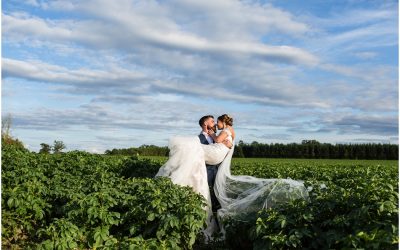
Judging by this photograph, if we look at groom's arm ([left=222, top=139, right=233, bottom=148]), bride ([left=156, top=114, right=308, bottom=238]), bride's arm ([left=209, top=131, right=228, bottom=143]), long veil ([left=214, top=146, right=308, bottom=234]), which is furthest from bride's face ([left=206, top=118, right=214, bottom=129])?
long veil ([left=214, top=146, right=308, bottom=234])

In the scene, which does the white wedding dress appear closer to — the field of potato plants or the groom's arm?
the groom's arm

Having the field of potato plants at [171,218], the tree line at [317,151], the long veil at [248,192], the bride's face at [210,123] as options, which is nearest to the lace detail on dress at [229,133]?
the bride's face at [210,123]

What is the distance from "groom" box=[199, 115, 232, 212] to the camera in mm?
9305

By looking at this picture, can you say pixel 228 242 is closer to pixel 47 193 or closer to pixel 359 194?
pixel 359 194

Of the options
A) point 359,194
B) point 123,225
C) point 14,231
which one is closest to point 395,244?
point 359,194

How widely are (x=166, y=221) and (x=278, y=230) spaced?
4.30 feet

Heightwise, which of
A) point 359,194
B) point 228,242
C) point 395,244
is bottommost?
point 228,242

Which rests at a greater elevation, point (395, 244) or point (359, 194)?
point (359, 194)

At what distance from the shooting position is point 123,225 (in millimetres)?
6648

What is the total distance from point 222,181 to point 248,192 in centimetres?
86

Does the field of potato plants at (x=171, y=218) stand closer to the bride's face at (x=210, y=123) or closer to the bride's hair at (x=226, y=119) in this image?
the bride's face at (x=210, y=123)

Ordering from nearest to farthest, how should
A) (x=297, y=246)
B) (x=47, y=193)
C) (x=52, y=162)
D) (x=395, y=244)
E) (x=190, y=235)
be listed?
→ 1. (x=395, y=244)
2. (x=297, y=246)
3. (x=190, y=235)
4. (x=47, y=193)
5. (x=52, y=162)

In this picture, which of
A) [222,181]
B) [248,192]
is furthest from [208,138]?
[248,192]

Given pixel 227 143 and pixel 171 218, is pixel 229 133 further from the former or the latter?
pixel 171 218
